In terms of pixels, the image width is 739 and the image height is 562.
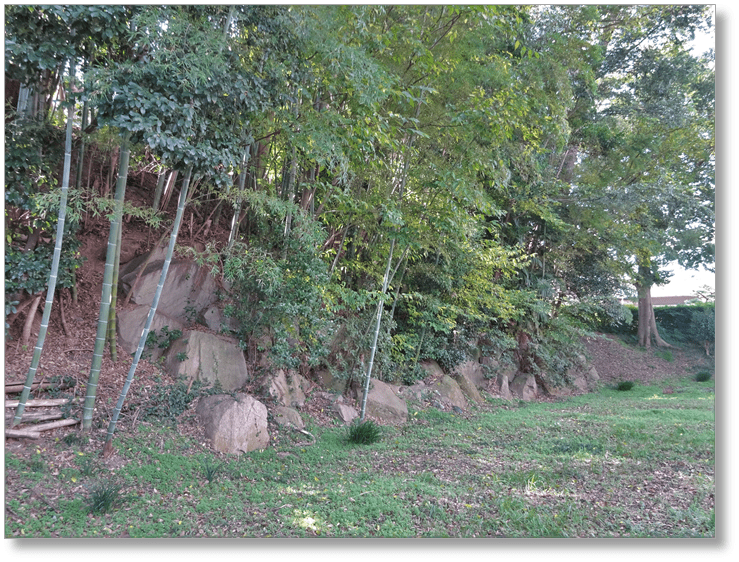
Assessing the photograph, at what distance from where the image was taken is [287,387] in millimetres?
5449

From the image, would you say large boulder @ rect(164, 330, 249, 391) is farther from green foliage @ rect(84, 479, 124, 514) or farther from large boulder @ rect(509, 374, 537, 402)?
large boulder @ rect(509, 374, 537, 402)

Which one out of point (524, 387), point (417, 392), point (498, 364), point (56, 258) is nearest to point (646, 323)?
point (524, 387)

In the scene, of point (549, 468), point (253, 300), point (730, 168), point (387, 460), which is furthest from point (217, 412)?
point (730, 168)

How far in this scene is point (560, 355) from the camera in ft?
30.9

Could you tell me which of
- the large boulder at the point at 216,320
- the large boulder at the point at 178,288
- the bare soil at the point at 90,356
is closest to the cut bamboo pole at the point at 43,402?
the bare soil at the point at 90,356

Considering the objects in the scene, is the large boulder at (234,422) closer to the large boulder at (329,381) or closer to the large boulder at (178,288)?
the large boulder at (178,288)

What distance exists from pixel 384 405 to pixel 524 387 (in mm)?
4038

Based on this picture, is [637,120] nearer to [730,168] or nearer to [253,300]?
[730,168]

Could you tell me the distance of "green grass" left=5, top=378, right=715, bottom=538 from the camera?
2.70 m

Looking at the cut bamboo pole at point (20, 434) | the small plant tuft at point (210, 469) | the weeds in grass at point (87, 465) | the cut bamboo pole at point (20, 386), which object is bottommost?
the small plant tuft at point (210, 469)

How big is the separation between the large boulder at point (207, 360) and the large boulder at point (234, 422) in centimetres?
38

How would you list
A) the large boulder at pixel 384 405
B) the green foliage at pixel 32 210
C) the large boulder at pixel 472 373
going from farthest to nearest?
the large boulder at pixel 472 373 → the large boulder at pixel 384 405 → the green foliage at pixel 32 210

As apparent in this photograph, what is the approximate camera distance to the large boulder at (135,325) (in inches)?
191

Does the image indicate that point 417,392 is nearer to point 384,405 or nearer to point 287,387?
point 384,405
